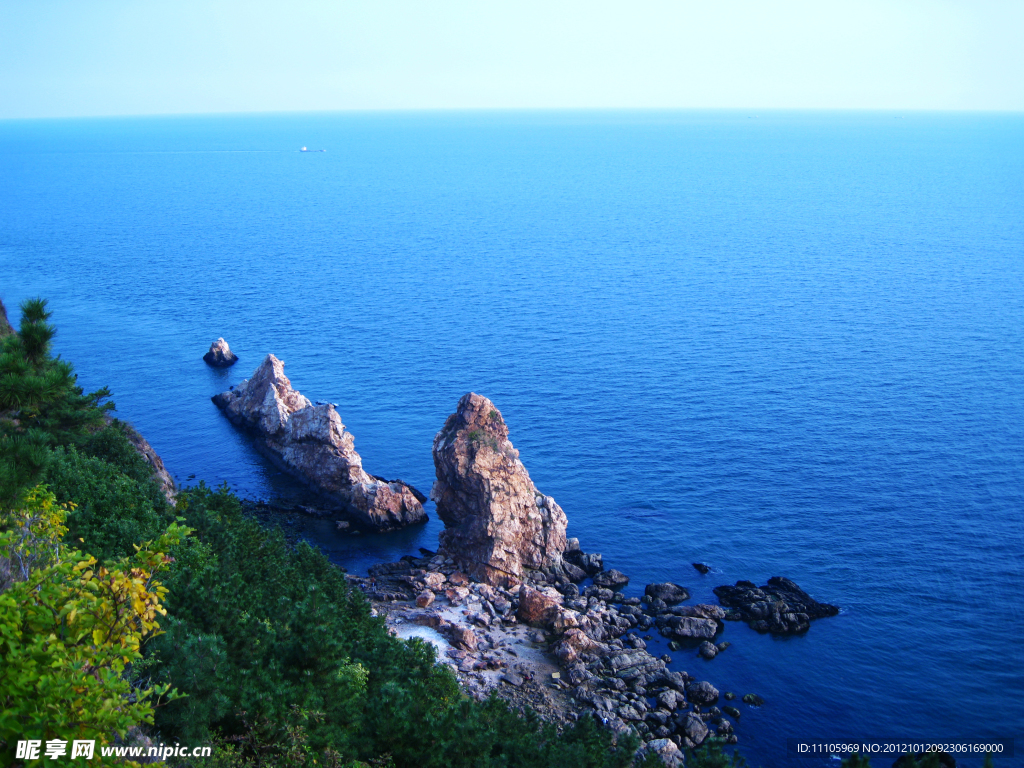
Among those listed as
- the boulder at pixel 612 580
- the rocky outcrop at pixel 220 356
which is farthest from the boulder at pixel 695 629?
the rocky outcrop at pixel 220 356

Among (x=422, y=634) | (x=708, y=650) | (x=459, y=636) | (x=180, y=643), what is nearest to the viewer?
(x=180, y=643)

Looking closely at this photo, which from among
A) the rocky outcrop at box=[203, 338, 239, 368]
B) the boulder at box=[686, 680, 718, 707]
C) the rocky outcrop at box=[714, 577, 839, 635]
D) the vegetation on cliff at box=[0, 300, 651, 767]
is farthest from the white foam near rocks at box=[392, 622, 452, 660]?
the rocky outcrop at box=[203, 338, 239, 368]

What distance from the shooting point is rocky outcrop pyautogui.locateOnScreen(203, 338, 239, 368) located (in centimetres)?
10325

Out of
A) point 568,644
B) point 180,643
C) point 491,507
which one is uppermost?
point 180,643

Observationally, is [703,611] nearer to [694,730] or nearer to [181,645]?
[694,730]

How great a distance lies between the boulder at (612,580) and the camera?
58.8 metres

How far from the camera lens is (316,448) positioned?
75125 millimetres

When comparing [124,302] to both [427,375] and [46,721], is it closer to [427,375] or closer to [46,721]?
[427,375]

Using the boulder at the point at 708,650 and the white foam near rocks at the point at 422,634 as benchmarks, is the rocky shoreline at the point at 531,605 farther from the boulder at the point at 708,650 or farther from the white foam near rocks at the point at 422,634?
the boulder at the point at 708,650

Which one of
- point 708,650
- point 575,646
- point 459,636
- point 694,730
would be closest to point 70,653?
point 694,730

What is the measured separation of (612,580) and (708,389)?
128ft

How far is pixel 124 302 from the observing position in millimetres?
128250

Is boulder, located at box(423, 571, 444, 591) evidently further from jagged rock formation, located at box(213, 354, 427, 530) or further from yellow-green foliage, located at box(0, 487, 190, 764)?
yellow-green foliage, located at box(0, 487, 190, 764)

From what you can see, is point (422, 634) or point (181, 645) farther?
point (422, 634)
